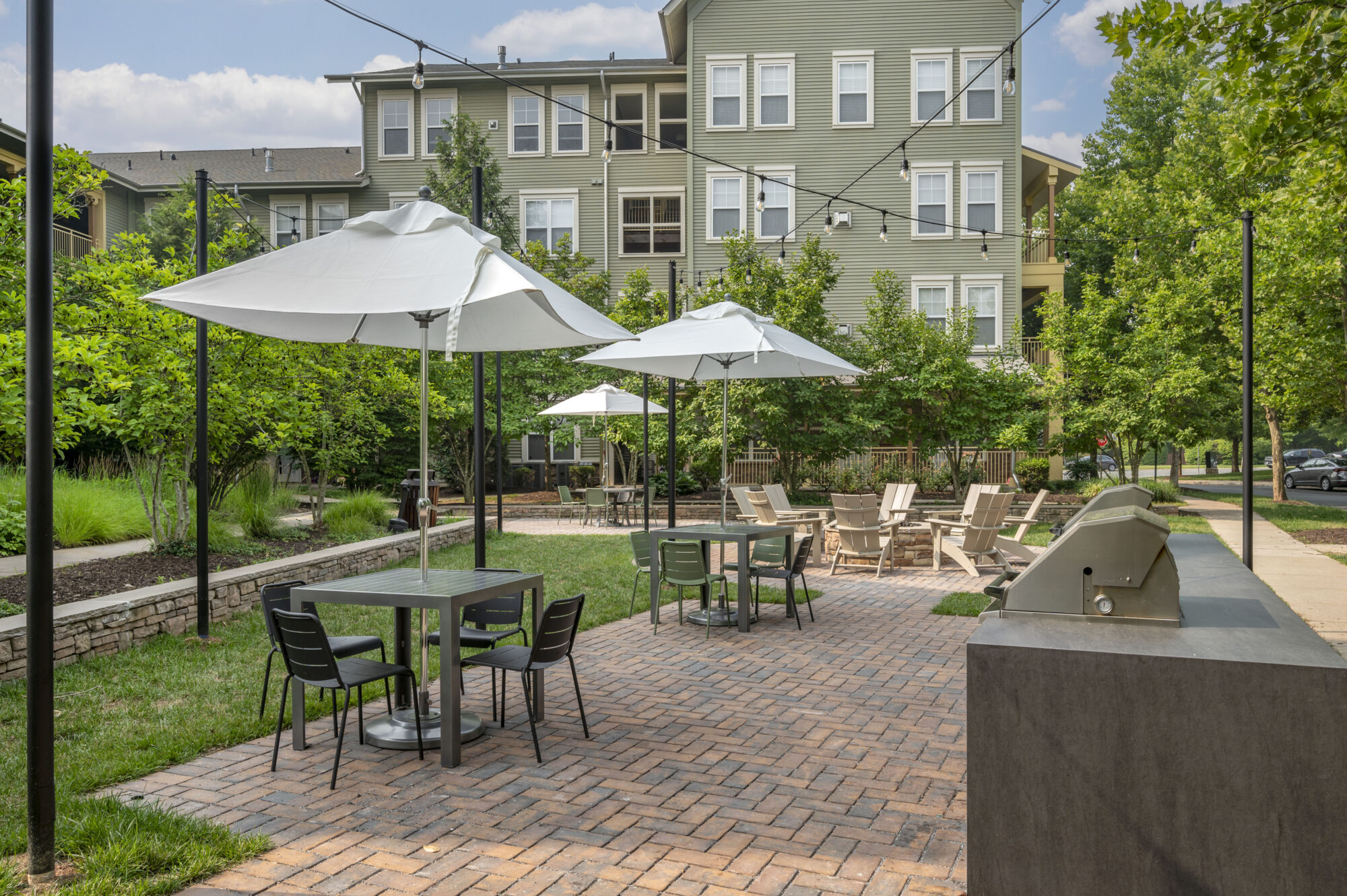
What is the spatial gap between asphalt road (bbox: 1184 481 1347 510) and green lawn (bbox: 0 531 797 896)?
26407mm

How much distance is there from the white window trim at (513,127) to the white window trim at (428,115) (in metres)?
1.42

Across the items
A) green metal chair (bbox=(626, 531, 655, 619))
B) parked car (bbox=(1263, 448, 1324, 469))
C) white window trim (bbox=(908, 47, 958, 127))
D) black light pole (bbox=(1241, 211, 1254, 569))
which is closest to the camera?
green metal chair (bbox=(626, 531, 655, 619))

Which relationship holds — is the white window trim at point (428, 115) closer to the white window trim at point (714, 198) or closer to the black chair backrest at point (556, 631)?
the white window trim at point (714, 198)

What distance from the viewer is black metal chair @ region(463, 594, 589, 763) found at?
195 inches

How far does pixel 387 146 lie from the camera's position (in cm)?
2683

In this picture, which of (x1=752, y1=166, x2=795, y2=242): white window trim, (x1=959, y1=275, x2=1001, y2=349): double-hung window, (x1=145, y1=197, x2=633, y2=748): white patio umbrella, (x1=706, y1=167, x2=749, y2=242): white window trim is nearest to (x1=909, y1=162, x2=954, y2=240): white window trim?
(x1=959, y1=275, x2=1001, y2=349): double-hung window

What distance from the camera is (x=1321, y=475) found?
37812 mm

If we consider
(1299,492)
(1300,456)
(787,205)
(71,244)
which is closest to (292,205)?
(71,244)

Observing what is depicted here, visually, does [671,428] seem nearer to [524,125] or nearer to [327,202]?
[524,125]

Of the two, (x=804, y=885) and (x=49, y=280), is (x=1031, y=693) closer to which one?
(x=804, y=885)

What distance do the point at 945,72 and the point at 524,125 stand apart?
37.3 ft

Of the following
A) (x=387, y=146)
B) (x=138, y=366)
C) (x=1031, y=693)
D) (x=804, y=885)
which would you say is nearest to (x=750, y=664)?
(x=804, y=885)

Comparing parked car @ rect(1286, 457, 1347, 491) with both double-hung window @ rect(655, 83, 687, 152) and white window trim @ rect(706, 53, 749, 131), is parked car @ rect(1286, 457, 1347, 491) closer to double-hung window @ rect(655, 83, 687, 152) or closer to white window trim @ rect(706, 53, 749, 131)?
white window trim @ rect(706, 53, 749, 131)

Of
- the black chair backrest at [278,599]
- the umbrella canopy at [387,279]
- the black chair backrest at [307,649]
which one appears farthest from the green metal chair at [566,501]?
the black chair backrest at [307,649]
